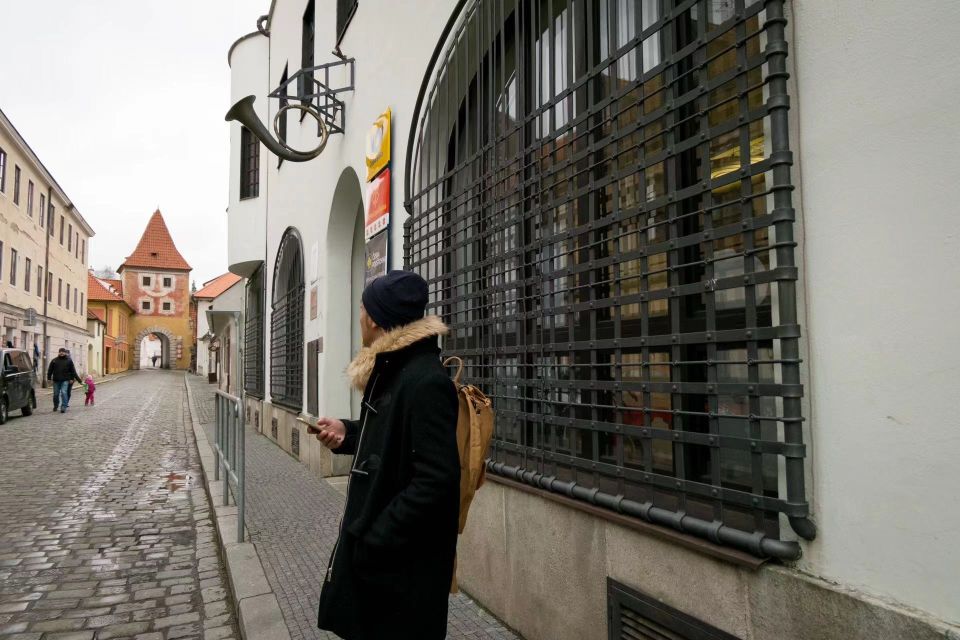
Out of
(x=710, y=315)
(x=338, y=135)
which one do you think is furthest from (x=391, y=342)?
(x=338, y=135)

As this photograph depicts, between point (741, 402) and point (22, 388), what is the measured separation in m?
19.9

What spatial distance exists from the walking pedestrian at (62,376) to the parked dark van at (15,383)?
0.63 m

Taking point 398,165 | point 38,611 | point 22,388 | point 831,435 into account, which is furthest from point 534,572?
point 22,388

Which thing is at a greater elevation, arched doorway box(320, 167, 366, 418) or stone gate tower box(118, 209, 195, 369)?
stone gate tower box(118, 209, 195, 369)

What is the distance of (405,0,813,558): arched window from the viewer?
7.69 feet

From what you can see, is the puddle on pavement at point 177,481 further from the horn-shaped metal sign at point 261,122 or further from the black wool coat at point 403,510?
the black wool coat at point 403,510

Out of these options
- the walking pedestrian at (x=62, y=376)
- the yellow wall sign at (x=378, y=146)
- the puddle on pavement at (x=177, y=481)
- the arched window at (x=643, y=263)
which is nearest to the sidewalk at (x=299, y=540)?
the puddle on pavement at (x=177, y=481)

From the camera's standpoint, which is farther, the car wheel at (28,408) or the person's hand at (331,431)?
the car wheel at (28,408)

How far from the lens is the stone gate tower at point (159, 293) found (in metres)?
78.9

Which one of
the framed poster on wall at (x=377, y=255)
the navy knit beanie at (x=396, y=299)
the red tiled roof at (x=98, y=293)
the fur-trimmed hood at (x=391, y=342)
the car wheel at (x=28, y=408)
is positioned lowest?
the car wheel at (x=28, y=408)

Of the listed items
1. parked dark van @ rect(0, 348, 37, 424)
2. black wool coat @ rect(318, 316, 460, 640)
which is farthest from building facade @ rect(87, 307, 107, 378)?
black wool coat @ rect(318, 316, 460, 640)

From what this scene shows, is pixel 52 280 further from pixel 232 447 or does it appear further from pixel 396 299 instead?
pixel 396 299

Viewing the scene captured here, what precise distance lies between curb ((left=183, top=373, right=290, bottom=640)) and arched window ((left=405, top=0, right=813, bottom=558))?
1.52 meters

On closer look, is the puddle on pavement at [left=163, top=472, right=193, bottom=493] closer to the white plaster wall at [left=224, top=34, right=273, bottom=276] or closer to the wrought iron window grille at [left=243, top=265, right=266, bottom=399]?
the wrought iron window grille at [left=243, top=265, right=266, bottom=399]
